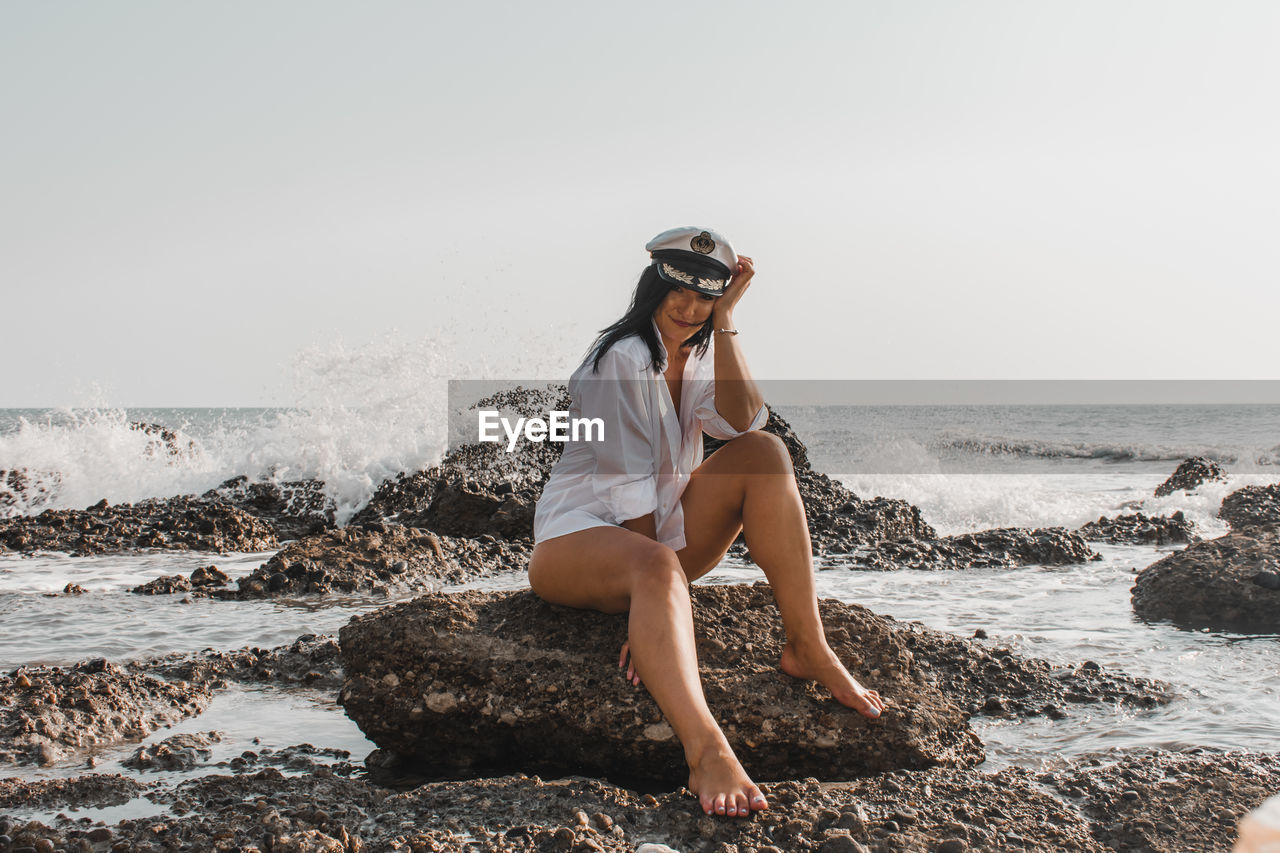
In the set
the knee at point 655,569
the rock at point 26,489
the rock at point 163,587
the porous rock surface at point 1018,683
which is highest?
the knee at point 655,569

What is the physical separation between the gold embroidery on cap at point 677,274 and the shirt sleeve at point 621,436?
1.10 ft

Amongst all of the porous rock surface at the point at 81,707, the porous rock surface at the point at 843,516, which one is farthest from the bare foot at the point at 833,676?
the porous rock surface at the point at 843,516

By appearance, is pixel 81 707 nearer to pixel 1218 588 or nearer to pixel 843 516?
pixel 1218 588

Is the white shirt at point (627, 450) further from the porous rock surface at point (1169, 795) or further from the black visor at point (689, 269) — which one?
the porous rock surface at point (1169, 795)

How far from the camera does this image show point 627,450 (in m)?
3.51

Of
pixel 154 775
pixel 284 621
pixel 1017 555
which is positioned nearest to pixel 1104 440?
pixel 1017 555

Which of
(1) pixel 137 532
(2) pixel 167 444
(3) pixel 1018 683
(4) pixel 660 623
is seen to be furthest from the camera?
(2) pixel 167 444

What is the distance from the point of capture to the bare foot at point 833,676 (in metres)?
3.41

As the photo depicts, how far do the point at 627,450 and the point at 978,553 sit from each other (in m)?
6.48

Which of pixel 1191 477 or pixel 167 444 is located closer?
pixel 167 444

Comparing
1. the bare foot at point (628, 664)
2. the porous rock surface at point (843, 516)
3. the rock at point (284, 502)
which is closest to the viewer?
the bare foot at point (628, 664)

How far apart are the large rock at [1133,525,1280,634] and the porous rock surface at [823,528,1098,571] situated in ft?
6.76

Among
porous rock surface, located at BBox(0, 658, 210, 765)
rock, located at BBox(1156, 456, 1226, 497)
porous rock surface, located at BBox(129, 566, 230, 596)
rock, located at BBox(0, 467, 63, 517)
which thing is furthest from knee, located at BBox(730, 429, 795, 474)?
rock, located at BBox(1156, 456, 1226, 497)

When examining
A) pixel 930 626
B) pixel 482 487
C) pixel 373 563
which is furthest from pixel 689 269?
pixel 482 487
